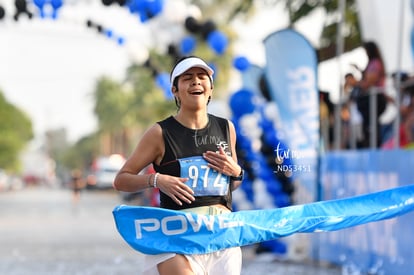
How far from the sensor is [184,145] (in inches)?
191

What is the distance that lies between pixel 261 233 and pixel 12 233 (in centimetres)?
1619

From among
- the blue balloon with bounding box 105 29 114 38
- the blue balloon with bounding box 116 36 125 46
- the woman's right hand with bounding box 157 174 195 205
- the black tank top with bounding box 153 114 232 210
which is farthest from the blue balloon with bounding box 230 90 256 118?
the woman's right hand with bounding box 157 174 195 205

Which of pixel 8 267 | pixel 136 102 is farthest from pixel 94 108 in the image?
pixel 8 267

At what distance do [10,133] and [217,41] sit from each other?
96476 mm

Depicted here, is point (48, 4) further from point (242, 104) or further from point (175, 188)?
point (175, 188)

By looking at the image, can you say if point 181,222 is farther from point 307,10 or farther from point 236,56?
point 307,10

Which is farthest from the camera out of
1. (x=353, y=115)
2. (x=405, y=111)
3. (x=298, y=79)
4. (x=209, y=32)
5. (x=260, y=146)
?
(x=209, y=32)

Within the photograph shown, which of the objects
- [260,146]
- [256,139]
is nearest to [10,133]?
[256,139]

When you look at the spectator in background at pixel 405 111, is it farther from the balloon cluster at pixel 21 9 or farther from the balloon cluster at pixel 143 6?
the balloon cluster at pixel 21 9

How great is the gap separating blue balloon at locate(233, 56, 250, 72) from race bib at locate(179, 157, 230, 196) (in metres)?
12.9

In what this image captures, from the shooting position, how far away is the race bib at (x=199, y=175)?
15.8ft

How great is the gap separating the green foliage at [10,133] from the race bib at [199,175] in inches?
4118

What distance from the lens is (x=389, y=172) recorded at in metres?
10.5

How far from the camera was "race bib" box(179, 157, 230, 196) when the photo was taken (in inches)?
189
